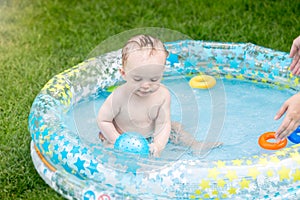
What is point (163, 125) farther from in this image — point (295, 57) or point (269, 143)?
point (295, 57)

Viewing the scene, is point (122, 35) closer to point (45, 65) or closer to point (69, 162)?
point (69, 162)

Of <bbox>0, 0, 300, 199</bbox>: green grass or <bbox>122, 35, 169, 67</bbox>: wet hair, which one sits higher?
<bbox>122, 35, 169, 67</bbox>: wet hair

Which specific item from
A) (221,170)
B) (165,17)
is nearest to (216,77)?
(221,170)

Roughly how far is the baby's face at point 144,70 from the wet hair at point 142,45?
0.07ft

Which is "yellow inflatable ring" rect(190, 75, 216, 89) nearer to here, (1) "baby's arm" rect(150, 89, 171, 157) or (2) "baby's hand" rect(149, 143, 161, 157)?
(1) "baby's arm" rect(150, 89, 171, 157)

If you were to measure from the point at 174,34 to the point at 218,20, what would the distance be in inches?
76.7

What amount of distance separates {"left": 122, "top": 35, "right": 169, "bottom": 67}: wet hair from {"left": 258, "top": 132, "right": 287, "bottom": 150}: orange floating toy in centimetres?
77

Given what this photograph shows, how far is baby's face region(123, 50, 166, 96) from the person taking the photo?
9.70 ft

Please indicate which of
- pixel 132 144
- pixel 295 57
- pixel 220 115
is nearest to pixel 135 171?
pixel 132 144

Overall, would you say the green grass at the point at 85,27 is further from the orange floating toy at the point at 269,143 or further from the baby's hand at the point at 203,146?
the orange floating toy at the point at 269,143

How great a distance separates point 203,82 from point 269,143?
0.88 metres

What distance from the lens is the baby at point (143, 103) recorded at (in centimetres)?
298

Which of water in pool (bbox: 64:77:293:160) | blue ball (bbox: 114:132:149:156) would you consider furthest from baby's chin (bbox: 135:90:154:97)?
water in pool (bbox: 64:77:293:160)

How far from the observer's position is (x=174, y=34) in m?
3.51
